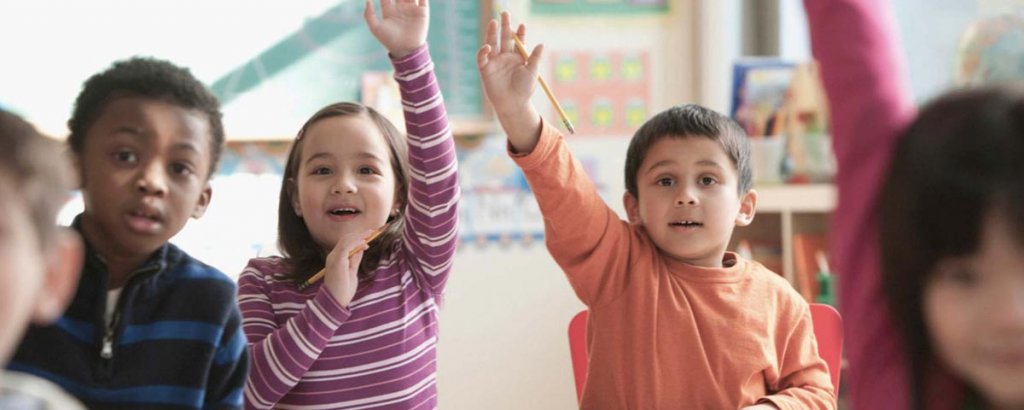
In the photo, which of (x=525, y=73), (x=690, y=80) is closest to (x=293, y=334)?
(x=525, y=73)

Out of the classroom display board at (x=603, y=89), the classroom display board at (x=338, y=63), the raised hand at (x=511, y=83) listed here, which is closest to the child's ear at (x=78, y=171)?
the raised hand at (x=511, y=83)

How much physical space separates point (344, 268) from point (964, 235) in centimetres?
96

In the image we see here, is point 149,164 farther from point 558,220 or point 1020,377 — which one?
point 1020,377

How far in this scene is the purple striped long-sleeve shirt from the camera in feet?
5.03

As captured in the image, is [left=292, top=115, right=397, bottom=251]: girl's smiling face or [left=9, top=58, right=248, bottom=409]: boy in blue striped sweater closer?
[left=9, top=58, right=248, bottom=409]: boy in blue striped sweater

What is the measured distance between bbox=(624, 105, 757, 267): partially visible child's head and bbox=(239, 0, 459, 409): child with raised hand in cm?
31

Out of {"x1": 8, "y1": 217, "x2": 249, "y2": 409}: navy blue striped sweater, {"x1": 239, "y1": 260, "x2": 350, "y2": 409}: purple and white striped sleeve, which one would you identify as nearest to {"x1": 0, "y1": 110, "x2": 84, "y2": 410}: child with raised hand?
{"x1": 8, "y1": 217, "x2": 249, "y2": 409}: navy blue striped sweater

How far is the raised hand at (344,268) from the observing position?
60.6 inches


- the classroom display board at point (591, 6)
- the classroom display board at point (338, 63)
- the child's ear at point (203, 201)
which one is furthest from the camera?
the classroom display board at point (591, 6)

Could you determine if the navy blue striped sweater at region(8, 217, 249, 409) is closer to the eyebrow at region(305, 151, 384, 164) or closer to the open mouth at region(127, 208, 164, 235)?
the open mouth at region(127, 208, 164, 235)

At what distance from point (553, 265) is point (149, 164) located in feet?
7.21

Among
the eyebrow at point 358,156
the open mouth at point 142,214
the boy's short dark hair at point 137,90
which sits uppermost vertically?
the boy's short dark hair at point 137,90

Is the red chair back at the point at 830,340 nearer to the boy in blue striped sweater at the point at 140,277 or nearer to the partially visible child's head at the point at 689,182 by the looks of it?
the partially visible child's head at the point at 689,182

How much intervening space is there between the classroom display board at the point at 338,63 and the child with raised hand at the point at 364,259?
4.60 ft
